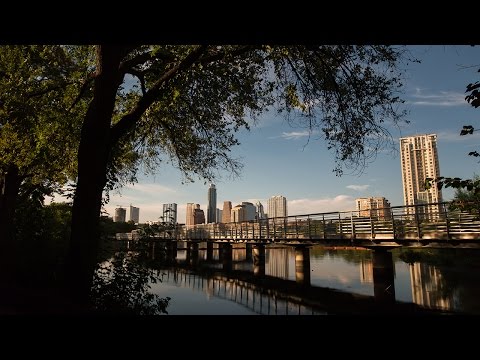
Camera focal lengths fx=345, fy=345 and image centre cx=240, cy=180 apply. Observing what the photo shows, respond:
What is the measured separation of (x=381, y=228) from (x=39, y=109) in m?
16.4

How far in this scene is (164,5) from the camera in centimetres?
214

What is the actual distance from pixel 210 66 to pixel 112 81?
2451 mm

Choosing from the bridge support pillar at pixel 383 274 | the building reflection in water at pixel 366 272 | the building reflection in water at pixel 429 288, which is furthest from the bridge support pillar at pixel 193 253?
the bridge support pillar at pixel 383 274

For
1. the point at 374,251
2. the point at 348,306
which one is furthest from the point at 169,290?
the point at 374,251

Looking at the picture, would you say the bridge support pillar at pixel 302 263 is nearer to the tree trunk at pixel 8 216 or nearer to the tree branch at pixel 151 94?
the tree trunk at pixel 8 216

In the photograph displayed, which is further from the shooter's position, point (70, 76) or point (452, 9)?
point (70, 76)

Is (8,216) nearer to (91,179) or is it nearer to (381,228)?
(91,179)

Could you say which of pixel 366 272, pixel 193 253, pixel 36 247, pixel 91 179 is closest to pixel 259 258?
pixel 366 272

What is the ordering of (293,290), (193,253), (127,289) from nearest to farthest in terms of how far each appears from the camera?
(127,289)
(293,290)
(193,253)

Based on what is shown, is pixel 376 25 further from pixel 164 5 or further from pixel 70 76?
pixel 70 76

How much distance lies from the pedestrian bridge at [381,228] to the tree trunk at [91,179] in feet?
5.78

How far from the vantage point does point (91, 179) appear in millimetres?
7188

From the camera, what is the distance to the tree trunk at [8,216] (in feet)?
40.1

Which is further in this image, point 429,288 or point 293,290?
point 293,290
